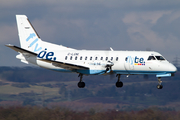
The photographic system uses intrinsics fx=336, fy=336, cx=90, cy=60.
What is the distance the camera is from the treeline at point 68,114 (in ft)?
246

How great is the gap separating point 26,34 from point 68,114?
38227 millimetres

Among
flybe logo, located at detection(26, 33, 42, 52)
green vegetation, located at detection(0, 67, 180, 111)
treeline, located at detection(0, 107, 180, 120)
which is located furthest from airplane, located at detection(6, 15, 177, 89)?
green vegetation, located at detection(0, 67, 180, 111)

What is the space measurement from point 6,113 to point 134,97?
67966mm

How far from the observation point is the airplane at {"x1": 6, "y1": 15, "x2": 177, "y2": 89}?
3759cm

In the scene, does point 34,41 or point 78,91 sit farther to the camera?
point 78,91

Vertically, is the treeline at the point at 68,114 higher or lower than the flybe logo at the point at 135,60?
lower

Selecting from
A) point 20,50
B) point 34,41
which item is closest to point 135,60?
point 20,50

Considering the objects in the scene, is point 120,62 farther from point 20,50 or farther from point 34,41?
point 34,41

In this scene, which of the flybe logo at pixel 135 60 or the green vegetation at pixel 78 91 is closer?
the flybe logo at pixel 135 60

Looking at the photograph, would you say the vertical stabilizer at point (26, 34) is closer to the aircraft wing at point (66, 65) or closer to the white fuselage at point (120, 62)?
the white fuselage at point (120, 62)

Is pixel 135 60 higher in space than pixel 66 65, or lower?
higher

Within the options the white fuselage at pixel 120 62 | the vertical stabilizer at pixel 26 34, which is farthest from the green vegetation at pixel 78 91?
the white fuselage at pixel 120 62

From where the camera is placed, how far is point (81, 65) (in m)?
40.0

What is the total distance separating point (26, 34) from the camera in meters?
44.7
